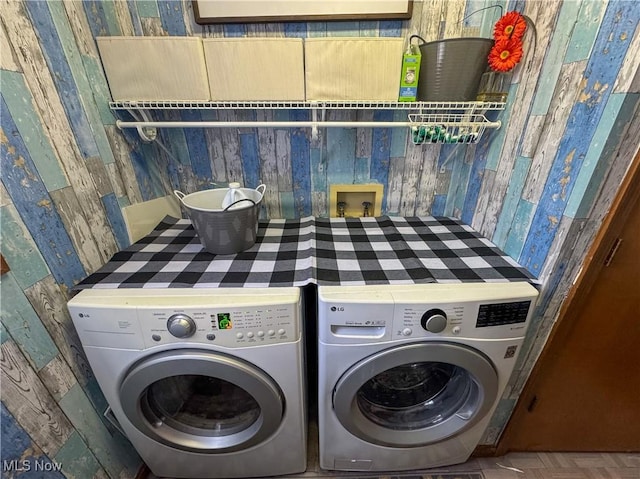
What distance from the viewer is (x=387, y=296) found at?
804mm

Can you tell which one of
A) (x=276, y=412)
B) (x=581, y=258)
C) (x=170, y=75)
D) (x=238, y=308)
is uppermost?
(x=170, y=75)

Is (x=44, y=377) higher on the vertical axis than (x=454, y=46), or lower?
lower

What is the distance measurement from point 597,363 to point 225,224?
4.91 feet

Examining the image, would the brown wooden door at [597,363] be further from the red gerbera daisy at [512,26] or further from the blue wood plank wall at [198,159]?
the red gerbera daisy at [512,26]

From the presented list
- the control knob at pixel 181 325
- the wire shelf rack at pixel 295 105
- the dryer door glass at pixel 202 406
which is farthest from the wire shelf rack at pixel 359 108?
the dryer door glass at pixel 202 406

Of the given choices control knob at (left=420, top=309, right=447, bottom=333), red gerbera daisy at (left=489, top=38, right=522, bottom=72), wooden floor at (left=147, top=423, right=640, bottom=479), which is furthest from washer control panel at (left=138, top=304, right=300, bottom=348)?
red gerbera daisy at (left=489, top=38, right=522, bottom=72)

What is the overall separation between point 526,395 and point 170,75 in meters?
1.84

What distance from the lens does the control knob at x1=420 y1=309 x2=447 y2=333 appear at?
0.78 metres

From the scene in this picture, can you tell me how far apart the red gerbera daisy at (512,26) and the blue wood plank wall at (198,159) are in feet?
0.13

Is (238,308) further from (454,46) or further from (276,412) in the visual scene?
(454,46)

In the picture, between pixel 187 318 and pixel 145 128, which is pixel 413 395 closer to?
pixel 187 318

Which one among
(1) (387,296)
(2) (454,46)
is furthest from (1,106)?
(2) (454,46)

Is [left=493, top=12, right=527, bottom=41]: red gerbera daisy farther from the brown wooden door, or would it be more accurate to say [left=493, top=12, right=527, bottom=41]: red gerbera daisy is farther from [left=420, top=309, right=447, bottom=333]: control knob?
[left=420, top=309, right=447, bottom=333]: control knob
